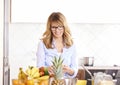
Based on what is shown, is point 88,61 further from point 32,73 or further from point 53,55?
point 32,73

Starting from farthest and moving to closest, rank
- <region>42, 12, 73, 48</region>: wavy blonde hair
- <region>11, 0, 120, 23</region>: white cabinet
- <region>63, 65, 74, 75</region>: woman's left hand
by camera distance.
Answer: <region>11, 0, 120, 23</region>: white cabinet → <region>42, 12, 73, 48</region>: wavy blonde hair → <region>63, 65, 74, 75</region>: woman's left hand

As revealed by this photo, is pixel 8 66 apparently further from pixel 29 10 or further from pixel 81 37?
pixel 81 37

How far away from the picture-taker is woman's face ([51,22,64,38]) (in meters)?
1.54

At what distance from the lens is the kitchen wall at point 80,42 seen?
1790 millimetres

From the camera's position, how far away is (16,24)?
70.6 inches

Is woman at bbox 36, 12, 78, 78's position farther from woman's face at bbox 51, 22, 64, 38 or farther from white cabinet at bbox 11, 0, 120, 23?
white cabinet at bbox 11, 0, 120, 23

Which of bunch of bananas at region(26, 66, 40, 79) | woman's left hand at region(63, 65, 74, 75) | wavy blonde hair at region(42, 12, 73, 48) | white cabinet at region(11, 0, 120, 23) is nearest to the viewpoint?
bunch of bananas at region(26, 66, 40, 79)

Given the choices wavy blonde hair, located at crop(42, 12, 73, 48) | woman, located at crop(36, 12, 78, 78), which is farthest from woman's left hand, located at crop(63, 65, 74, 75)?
wavy blonde hair, located at crop(42, 12, 73, 48)

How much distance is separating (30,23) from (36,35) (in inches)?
3.4

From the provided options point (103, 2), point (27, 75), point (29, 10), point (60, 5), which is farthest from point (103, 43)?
point (27, 75)

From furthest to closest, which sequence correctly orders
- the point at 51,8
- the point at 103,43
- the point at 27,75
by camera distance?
the point at 103,43, the point at 51,8, the point at 27,75

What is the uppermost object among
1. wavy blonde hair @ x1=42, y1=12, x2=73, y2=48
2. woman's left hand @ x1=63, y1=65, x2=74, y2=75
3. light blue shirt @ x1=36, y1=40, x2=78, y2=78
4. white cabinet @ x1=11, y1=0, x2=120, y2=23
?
white cabinet @ x1=11, y1=0, x2=120, y2=23

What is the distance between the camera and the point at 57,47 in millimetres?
1562

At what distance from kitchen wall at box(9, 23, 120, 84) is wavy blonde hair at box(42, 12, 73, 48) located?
120 millimetres
